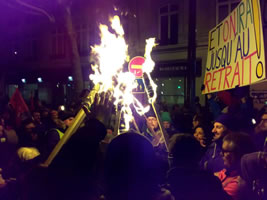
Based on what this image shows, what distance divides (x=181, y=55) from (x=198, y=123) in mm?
10912

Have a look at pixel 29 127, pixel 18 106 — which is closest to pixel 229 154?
pixel 29 127

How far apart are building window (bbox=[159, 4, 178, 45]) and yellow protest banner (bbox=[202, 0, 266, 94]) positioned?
12.2m

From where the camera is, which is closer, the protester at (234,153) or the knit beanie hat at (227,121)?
the protester at (234,153)

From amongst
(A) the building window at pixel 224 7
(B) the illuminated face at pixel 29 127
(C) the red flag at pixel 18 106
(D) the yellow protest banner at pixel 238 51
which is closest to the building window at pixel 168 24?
(A) the building window at pixel 224 7

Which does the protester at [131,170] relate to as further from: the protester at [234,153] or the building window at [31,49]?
the building window at [31,49]

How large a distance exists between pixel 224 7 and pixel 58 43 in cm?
1314

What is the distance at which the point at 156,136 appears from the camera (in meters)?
5.05

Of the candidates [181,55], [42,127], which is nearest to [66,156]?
[42,127]

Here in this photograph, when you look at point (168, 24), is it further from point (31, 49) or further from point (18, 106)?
point (31, 49)

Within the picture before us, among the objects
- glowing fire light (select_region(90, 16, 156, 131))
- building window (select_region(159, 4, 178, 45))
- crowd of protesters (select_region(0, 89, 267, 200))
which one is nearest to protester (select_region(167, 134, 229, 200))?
crowd of protesters (select_region(0, 89, 267, 200))

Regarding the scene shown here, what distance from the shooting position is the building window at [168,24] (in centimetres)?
1655

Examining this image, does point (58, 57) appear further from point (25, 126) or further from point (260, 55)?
point (260, 55)

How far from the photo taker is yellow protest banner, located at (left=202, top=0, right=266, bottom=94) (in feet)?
9.83

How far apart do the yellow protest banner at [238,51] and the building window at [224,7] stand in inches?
437
